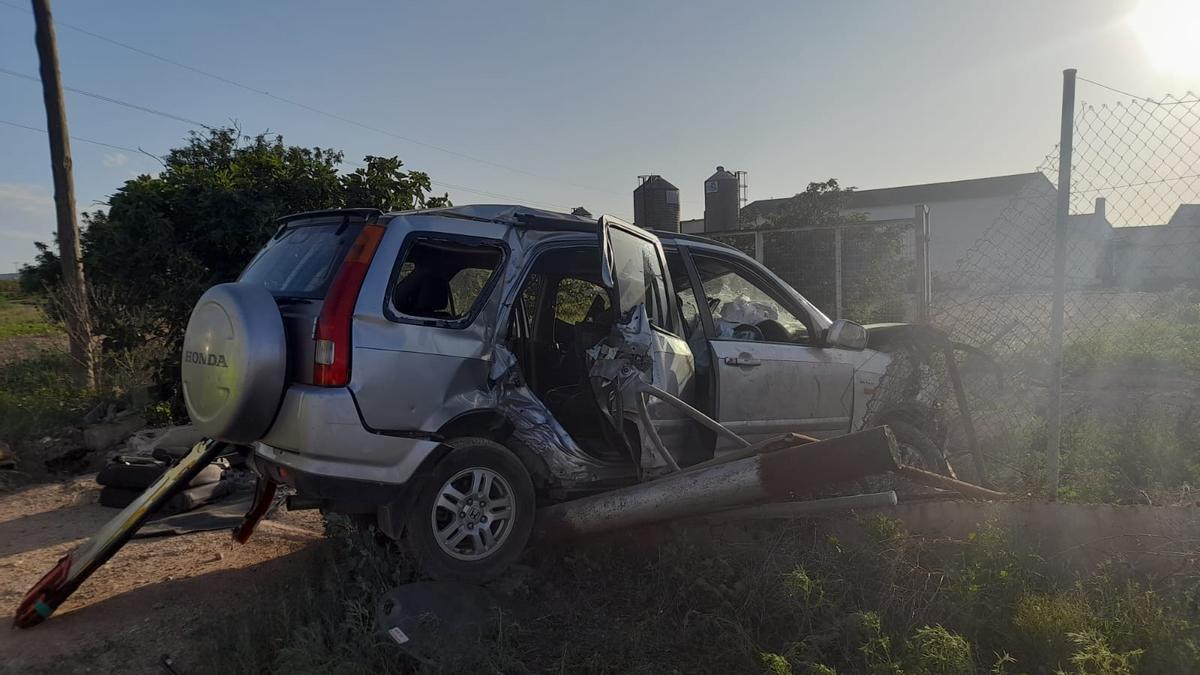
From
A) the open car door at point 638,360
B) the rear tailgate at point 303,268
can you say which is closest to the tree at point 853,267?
the open car door at point 638,360

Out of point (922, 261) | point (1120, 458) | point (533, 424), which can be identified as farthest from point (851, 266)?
point (533, 424)

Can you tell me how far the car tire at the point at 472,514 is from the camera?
3.40 metres

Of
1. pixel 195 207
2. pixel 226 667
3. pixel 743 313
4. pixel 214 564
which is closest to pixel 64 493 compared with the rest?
pixel 214 564

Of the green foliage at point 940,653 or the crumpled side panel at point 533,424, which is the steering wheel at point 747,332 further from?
the green foliage at point 940,653

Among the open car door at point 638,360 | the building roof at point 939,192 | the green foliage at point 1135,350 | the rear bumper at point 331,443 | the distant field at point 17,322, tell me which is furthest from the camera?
the building roof at point 939,192

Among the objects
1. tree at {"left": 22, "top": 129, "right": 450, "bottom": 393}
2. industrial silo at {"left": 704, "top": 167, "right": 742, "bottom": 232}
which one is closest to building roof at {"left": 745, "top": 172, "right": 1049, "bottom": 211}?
industrial silo at {"left": 704, "top": 167, "right": 742, "bottom": 232}

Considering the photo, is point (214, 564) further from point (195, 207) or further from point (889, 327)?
point (195, 207)

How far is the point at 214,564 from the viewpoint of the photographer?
4.33m

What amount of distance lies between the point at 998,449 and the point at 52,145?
11622 millimetres

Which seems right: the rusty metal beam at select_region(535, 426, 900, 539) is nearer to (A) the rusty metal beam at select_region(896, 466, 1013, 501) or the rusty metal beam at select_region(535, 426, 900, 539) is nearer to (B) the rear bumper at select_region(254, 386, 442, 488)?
(A) the rusty metal beam at select_region(896, 466, 1013, 501)

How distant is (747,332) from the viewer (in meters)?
5.00

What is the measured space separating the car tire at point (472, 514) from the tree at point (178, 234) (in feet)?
19.3

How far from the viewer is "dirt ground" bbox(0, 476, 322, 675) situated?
3.22 m

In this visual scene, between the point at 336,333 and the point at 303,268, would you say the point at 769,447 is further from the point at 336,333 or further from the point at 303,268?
the point at 303,268
